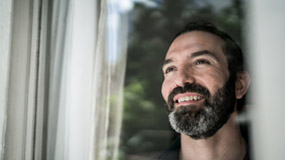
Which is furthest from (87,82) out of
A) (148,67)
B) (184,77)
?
(184,77)

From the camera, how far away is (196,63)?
60.6 inches

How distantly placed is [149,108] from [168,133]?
0.18 meters

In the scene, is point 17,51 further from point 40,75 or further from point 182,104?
point 182,104

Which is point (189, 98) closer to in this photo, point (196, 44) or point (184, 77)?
point (184, 77)

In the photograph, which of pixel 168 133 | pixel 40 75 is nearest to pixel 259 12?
pixel 168 133

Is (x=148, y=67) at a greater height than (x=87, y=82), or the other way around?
(x=148, y=67)

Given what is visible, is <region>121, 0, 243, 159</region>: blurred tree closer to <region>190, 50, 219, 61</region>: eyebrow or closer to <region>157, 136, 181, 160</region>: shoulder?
<region>157, 136, 181, 160</region>: shoulder

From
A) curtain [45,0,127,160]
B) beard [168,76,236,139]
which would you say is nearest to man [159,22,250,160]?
beard [168,76,236,139]

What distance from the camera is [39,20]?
1772mm

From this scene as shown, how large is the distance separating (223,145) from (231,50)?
19.4 inches

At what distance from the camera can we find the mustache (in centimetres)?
150

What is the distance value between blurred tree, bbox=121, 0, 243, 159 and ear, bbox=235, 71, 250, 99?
0.40m

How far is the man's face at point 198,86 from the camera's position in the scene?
1.47m

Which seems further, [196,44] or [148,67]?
[148,67]
